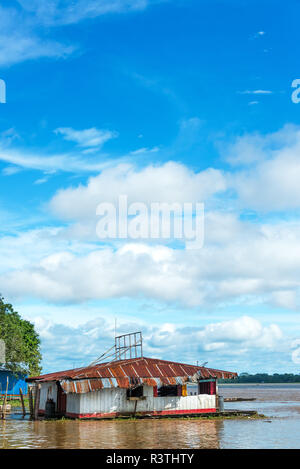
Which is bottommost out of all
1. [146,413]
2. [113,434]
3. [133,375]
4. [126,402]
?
[146,413]

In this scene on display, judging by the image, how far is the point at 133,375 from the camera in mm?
34969

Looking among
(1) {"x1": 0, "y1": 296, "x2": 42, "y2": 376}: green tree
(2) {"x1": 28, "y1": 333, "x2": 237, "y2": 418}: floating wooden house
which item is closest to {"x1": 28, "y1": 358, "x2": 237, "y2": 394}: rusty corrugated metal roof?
(2) {"x1": 28, "y1": 333, "x2": 237, "y2": 418}: floating wooden house

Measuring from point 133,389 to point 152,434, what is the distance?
9.68 metres

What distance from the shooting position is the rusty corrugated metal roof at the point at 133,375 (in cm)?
3331

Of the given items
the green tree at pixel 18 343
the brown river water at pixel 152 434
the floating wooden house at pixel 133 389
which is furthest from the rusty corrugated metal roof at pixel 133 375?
the green tree at pixel 18 343

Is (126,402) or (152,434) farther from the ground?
(126,402)

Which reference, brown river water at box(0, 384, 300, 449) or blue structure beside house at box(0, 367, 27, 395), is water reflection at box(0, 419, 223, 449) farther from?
blue structure beside house at box(0, 367, 27, 395)

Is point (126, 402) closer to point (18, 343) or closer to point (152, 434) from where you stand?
point (152, 434)

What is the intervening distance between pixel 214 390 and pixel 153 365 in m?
5.59

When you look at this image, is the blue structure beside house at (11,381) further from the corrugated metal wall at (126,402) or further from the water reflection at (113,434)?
the corrugated metal wall at (126,402)

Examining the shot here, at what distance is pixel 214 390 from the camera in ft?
127

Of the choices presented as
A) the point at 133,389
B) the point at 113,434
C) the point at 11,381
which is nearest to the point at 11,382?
the point at 11,381
